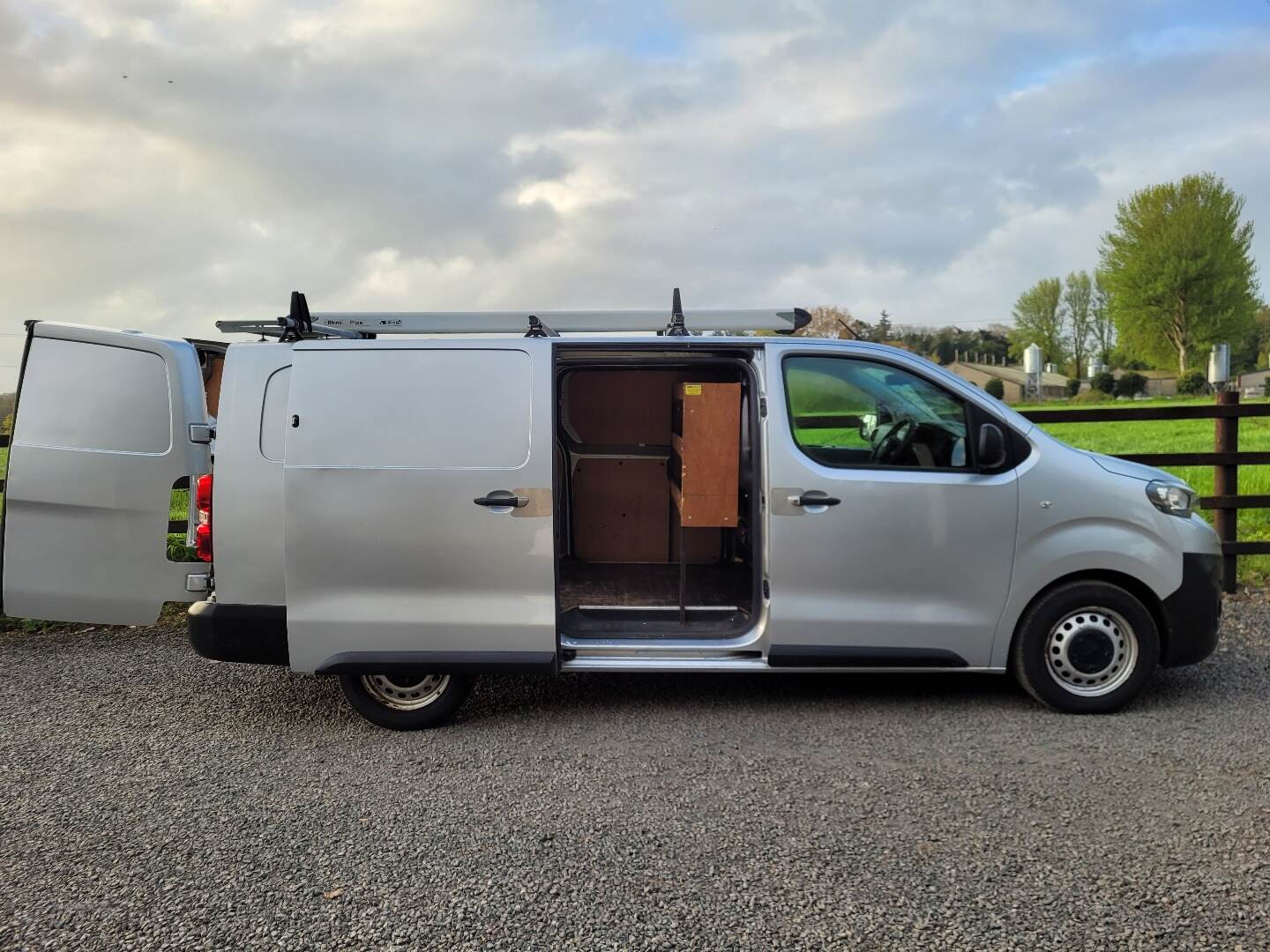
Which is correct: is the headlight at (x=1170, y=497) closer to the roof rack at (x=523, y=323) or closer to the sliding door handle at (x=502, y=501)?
the roof rack at (x=523, y=323)

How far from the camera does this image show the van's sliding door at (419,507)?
14.3 feet

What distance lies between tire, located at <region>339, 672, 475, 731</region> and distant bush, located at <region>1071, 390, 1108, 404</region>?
59.6 m

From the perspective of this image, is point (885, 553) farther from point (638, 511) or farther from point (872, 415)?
point (638, 511)

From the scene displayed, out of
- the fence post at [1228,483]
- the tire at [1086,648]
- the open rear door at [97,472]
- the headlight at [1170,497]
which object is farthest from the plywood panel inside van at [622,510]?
the fence post at [1228,483]

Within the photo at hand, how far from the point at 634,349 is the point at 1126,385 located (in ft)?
234

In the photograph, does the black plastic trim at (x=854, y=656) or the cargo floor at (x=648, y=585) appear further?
the cargo floor at (x=648, y=585)

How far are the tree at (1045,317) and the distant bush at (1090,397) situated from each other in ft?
64.1

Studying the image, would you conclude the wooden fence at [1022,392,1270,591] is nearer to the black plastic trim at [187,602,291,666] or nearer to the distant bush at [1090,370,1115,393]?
the black plastic trim at [187,602,291,666]

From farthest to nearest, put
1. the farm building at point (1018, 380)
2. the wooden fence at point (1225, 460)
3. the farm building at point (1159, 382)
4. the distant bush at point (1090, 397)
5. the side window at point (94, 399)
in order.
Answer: the farm building at point (1018, 380) → the farm building at point (1159, 382) → the distant bush at point (1090, 397) → the wooden fence at point (1225, 460) → the side window at point (94, 399)

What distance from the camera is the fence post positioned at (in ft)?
24.1

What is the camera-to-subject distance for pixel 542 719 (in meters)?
4.69

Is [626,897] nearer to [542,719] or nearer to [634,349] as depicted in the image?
[542,719]

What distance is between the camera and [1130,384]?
66750 mm

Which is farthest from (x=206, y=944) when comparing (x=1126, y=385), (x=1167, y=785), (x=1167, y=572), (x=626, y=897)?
(x=1126, y=385)
